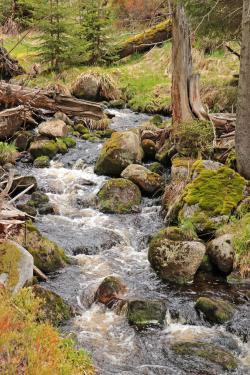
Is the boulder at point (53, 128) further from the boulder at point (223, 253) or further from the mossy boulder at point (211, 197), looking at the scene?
the boulder at point (223, 253)

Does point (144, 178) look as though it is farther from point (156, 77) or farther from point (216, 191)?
point (156, 77)

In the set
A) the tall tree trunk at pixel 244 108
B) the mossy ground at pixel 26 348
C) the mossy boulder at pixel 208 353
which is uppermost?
the tall tree trunk at pixel 244 108

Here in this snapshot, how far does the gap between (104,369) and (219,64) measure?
17.4 metres

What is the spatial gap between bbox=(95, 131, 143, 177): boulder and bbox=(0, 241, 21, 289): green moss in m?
6.72

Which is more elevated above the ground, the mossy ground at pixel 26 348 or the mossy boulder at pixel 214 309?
the mossy ground at pixel 26 348

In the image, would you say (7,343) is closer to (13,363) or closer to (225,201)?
(13,363)

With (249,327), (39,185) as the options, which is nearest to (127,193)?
(39,185)

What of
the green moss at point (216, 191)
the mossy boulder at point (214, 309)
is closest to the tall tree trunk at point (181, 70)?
the green moss at point (216, 191)

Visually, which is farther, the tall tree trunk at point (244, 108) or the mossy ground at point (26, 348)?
the tall tree trunk at point (244, 108)

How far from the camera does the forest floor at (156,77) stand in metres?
18.5

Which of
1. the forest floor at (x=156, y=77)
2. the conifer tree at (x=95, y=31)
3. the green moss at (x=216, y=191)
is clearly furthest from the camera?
the conifer tree at (x=95, y=31)

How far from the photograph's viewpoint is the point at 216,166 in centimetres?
1123

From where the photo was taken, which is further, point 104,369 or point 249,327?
point 249,327

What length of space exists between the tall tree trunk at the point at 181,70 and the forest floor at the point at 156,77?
13.4 ft
